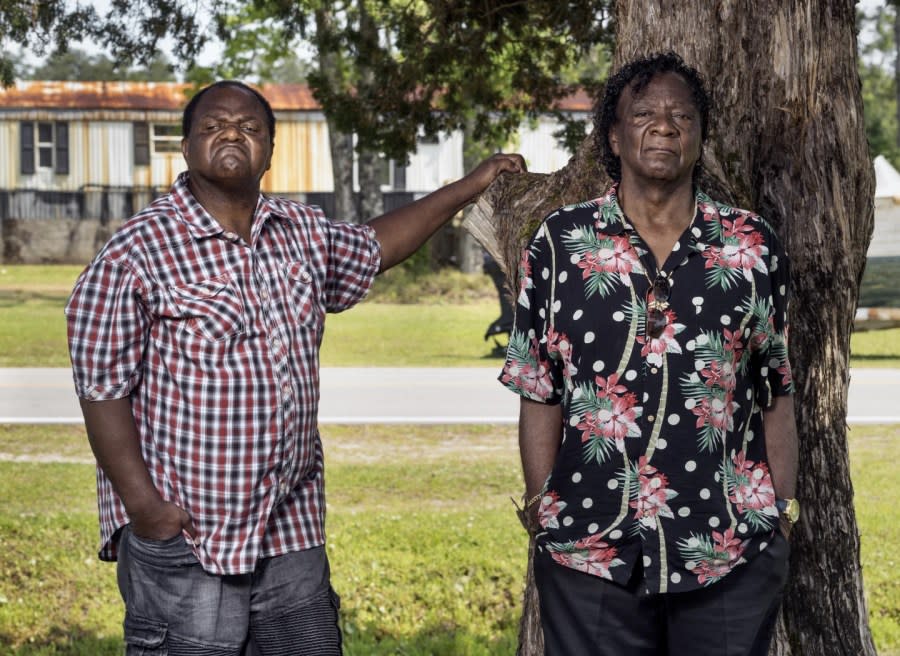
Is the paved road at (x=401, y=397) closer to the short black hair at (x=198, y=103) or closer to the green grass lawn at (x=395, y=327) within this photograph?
the green grass lawn at (x=395, y=327)

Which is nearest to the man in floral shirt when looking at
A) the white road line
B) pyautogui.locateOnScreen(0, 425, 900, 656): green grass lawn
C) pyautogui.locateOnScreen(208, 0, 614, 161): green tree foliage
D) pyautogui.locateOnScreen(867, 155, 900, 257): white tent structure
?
pyautogui.locateOnScreen(0, 425, 900, 656): green grass lawn

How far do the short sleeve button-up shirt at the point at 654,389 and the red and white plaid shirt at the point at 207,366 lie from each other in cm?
61

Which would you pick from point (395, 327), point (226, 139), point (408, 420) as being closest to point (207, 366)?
point (226, 139)

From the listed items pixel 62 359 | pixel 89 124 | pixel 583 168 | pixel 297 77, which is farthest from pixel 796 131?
pixel 297 77

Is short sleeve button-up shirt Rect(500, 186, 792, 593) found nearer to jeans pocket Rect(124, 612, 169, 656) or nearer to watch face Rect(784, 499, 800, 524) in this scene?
watch face Rect(784, 499, 800, 524)

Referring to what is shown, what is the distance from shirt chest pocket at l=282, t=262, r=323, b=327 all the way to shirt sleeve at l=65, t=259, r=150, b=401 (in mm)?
353

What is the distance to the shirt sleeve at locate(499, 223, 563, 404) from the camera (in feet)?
9.30

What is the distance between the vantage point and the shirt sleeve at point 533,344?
283cm

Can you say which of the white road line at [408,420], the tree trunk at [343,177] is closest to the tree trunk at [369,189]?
the tree trunk at [343,177]

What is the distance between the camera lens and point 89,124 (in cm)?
3444

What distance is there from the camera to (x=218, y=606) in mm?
3043

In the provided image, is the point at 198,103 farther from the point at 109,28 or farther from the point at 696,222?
the point at 109,28

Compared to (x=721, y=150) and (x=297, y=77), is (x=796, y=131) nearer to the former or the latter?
(x=721, y=150)

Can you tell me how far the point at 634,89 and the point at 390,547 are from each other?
15.2ft
